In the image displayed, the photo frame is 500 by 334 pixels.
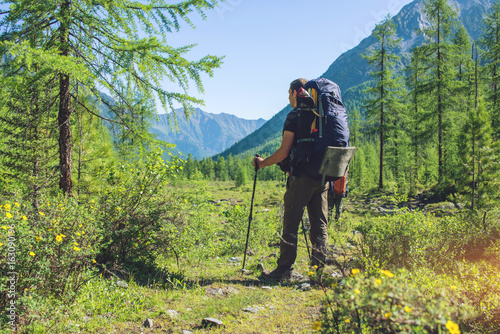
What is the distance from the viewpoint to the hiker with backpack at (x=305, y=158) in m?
4.26

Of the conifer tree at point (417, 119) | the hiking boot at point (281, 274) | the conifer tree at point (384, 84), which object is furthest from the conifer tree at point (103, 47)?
the conifer tree at point (384, 84)

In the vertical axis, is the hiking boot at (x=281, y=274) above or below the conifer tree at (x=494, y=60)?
below

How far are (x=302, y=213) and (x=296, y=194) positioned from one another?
0.32m

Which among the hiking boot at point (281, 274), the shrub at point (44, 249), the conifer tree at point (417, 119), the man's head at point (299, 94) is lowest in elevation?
the hiking boot at point (281, 274)

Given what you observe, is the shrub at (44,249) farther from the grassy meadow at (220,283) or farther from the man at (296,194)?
the man at (296,194)

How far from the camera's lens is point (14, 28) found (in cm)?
453

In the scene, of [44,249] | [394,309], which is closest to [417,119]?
[394,309]

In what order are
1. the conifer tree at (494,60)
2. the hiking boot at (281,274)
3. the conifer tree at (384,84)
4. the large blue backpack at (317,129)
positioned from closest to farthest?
the large blue backpack at (317,129) → the hiking boot at (281,274) → the conifer tree at (494,60) → the conifer tree at (384,84)

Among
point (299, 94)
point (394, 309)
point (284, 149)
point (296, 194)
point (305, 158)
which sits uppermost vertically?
point (299, 94)

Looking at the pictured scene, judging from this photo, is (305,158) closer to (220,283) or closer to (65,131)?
(220,283)

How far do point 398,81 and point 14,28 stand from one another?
97.4 ft

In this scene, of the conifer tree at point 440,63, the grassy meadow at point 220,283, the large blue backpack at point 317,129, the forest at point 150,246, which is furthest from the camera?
the conifer tree at point 440,63

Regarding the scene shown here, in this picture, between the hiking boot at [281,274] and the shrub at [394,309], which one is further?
the hiking boot at [281,274]

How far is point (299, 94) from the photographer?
4285 mm
